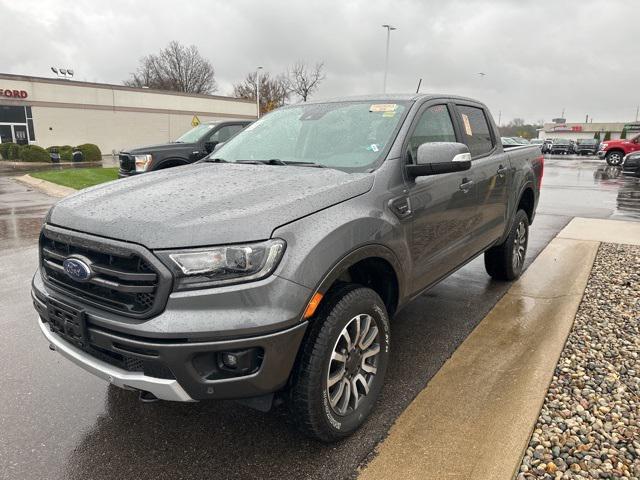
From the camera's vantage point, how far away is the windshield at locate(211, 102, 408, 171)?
3.11m

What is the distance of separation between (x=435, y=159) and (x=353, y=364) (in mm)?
1313

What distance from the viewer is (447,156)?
2.95 meters

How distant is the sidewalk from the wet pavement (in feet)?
0.44

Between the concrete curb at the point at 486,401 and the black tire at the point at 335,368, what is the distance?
9.8 inches

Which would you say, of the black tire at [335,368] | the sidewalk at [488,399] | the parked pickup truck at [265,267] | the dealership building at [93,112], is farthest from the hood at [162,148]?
the dealership building at [93,112]

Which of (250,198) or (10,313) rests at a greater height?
(250,198)

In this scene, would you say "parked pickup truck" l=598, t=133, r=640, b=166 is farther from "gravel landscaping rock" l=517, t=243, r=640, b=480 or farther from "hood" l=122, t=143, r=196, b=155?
"gravel landscaping rock" l=517, t=243, r=640, b=480

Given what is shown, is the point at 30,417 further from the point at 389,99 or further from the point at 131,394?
the point at 389,99

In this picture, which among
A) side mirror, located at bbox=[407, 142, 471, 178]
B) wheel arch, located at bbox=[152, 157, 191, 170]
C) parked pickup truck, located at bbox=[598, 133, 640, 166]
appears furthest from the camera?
parked pickup truck, located at bbox=[598, 133, 640, 166]

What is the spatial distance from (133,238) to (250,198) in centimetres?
59

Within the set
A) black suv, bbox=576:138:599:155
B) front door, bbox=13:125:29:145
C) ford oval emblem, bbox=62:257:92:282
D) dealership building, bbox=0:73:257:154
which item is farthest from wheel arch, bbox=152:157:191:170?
black suv, bbox=576:138:599:155

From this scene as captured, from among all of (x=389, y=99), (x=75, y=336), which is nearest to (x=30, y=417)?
(x=75, y=336)

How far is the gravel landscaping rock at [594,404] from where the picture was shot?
236 centimetres

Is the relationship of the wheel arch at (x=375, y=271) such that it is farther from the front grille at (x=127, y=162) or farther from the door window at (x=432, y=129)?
the front grille at (x=127, y=162)
